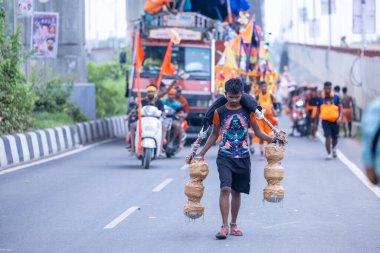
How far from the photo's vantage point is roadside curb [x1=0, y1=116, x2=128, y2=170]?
19.8m

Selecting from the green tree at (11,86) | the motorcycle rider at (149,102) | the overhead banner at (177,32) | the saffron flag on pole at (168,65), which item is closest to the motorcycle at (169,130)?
the motorcycle rider at (149,102)

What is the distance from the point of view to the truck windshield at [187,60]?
27.0 metres

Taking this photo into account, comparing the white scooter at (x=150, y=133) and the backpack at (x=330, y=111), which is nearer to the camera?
the white scooter at (x=150, y=133)

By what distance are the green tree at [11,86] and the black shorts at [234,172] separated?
10385 millimetres

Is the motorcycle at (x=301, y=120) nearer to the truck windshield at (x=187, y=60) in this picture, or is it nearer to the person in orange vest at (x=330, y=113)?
the truck windshield at (x=187, y=60)

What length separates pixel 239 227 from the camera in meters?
10.9

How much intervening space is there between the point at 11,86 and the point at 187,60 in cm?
748

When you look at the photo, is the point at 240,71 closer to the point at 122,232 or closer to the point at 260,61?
the point at 260,61

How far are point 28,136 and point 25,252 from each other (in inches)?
479

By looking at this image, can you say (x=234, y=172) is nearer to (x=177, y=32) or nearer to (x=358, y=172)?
(x=358, y=172)

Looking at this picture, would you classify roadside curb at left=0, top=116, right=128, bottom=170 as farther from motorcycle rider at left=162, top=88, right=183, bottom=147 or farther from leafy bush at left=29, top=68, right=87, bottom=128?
motorcycle rider at left=162, top=88, right=183, bottom=147

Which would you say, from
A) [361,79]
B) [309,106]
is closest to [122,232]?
[309,106]

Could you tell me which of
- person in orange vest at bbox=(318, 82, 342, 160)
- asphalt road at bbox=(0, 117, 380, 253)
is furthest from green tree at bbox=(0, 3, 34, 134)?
person in orange vest at bbox=(318, 82, 342, 160)

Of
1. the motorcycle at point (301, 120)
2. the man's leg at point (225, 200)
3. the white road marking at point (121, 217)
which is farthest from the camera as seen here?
the motorcycle at point (301, 120)
